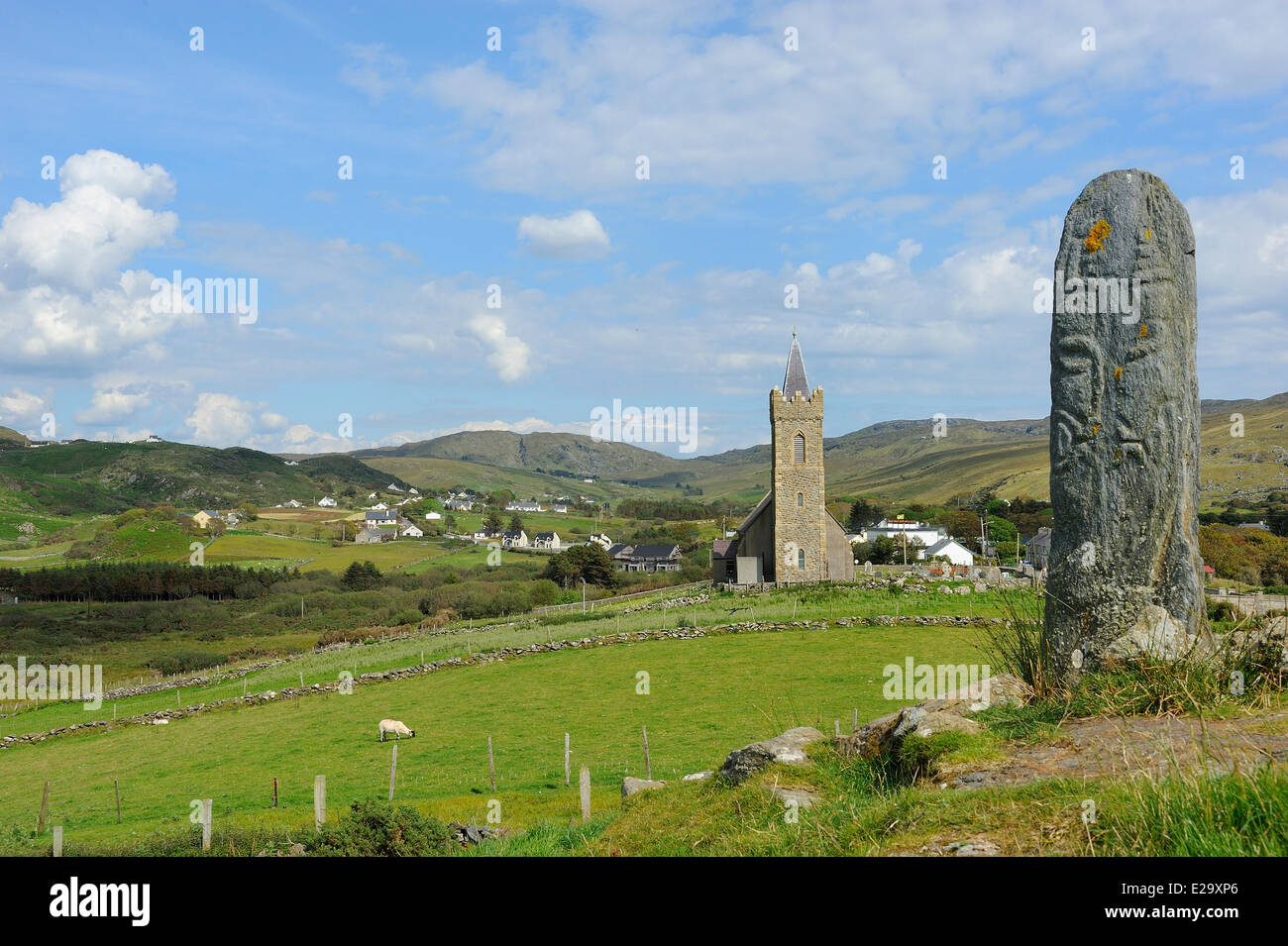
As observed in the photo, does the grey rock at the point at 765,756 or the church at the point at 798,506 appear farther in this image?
the church at the point at 798,506

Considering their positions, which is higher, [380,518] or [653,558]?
[380,518]

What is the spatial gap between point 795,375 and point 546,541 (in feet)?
336

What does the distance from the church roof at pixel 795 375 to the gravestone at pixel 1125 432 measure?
52.8 metres

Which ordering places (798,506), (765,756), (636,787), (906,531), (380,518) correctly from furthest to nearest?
(380,518) → (906,531) → (798,506) → (636,787) → (765,756)

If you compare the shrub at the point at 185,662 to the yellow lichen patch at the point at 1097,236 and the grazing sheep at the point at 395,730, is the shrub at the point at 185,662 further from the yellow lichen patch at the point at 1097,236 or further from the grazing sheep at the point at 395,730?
the yellow lichen patch at the point at 1097,236

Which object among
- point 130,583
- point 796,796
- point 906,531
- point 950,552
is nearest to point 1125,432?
point 796,796

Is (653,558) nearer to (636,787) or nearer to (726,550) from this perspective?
(726,550)

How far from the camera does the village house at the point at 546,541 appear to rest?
509 ft

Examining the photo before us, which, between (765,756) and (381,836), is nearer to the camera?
(765,756)

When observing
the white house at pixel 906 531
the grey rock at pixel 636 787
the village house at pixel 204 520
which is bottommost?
the white house at pixel 906 531

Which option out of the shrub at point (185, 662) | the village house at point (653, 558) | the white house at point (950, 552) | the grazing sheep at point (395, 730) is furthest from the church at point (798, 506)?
the village house at point (653, 558)

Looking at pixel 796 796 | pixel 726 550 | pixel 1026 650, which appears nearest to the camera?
pixel 796 796

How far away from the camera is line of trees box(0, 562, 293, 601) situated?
96.8 m

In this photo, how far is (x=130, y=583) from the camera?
98.8 metres
